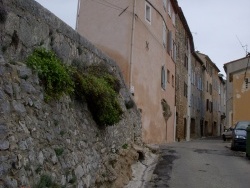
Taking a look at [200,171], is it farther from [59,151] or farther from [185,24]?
[185,24]

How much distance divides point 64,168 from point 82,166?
1004 mm

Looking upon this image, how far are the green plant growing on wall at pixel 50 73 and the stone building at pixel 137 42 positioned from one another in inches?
479

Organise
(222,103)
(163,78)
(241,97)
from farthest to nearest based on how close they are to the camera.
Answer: (222,103) < (241,97) < (163,78)

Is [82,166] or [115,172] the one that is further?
[115,172]

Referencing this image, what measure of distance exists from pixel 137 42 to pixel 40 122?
14657 millimetres

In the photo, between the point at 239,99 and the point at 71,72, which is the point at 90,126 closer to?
the point at 71,72

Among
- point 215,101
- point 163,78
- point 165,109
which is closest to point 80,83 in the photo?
point 163,78

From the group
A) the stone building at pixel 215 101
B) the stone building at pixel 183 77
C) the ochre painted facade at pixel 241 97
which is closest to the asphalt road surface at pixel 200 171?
the stone building at pixel 183 77

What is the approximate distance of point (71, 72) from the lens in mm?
8070

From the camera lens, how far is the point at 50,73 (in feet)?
22.1

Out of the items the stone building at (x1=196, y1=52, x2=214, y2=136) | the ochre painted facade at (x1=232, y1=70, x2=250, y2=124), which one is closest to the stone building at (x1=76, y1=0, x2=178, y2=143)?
the ochre painted facade at (x1=232, y1=70, x2=250, y2=124)

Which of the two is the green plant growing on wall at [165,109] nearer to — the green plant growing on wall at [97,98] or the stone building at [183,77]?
the stone building at [183,77]

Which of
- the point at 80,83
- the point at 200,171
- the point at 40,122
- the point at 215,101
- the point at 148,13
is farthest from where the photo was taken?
the point at 215,101

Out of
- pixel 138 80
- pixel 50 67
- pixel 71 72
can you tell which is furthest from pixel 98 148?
pixel 138 80
